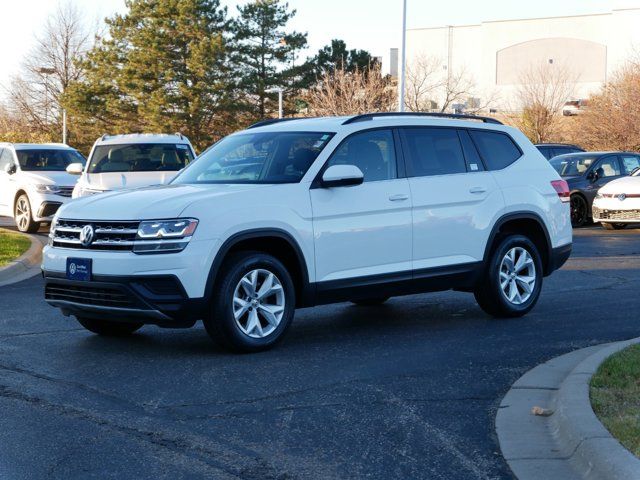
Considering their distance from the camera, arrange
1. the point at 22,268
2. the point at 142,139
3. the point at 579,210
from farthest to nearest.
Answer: the point at 579,210 → the point at 142,139 → the point at 22,268

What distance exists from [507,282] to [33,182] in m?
12.5

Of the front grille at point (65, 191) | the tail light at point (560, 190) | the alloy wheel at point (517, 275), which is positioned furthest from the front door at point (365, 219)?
the front grille at point (65, 191)

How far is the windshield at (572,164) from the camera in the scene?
23.8m

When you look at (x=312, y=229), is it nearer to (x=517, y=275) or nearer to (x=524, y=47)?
(x=517, y=275)

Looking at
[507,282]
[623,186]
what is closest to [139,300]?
[507,282]

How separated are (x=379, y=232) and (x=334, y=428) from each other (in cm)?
303

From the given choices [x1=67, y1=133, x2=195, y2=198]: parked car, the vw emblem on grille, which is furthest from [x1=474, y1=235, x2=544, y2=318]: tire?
[x1=67, y1=133, x2=195, y2=198]: parked car

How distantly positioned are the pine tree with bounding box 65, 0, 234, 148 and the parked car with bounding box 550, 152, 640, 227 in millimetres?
34201

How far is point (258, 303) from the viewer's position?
8156mm

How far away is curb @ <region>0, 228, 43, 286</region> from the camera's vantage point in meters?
13.4

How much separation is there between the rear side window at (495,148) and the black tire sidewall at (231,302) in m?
2.64

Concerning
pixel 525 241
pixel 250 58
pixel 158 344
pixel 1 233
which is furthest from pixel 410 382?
pixel 250 58

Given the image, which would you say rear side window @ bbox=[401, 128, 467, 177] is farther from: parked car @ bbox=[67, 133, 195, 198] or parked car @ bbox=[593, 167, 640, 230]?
parked car @ bbox=[593, 167, 640, 230]

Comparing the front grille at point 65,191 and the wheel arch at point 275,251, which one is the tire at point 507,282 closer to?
the wheel arch at point 275,251
